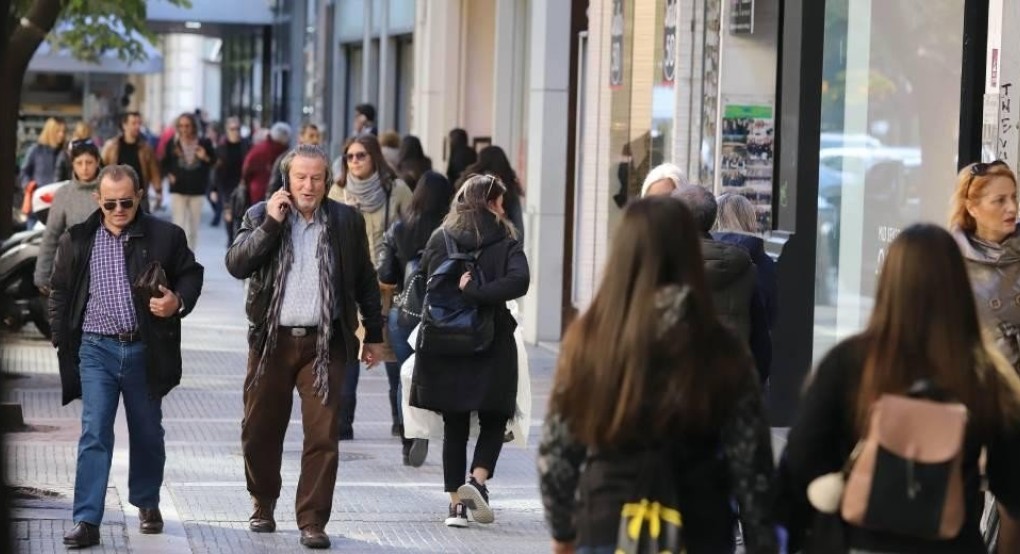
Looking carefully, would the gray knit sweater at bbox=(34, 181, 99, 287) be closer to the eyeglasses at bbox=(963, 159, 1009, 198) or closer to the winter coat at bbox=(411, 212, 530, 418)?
the winter coat at bbox=(411, 212, 530, 418)

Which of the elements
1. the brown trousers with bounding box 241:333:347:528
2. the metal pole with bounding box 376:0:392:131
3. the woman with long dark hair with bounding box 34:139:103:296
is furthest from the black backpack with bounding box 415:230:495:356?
the metal pole with bounding box 376:0:392:131

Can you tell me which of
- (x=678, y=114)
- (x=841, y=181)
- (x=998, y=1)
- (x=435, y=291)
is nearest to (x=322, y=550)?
(x=435, y=291)

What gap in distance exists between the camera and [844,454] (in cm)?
480

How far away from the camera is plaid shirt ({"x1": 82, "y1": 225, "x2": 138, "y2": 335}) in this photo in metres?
8.64

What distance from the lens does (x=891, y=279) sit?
15.3 ft

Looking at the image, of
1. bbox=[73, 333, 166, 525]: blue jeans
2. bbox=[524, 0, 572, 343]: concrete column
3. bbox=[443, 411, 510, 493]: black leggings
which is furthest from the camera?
bbox=[524, 0, 572, 343]: concrete column

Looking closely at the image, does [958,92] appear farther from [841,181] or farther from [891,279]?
[891,279]

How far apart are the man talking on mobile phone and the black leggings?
2.35 feet

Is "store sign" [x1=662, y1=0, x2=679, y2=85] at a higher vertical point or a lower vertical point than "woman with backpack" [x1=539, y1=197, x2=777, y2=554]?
higher

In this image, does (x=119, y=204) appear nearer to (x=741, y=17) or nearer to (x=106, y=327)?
(x=106, y=327)

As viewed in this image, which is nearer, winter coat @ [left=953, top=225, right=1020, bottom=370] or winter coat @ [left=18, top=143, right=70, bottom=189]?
winter coat @ [left=953, top=225, right=1020, bottom=370]

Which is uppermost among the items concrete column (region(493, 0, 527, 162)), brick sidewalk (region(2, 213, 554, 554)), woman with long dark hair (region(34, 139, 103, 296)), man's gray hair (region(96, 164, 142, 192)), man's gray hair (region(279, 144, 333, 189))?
concrete column (region(493, 0, 527, 162))

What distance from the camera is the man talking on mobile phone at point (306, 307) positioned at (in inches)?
346

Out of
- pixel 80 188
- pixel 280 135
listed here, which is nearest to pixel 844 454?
pixel 80 188
